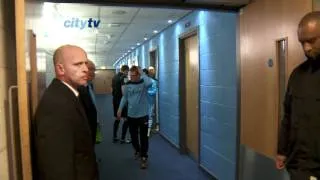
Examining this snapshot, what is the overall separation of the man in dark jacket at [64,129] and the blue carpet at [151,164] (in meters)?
2.84

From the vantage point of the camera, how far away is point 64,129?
1757 mm

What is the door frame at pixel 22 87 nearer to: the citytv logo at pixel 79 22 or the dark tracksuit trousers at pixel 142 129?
the dark tracksuit trousers at pixel 142 129

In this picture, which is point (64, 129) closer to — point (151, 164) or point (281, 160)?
point (281, 160)

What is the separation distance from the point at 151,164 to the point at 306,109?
12.0ft

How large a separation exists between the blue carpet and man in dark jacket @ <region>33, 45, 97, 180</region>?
9.32 ft

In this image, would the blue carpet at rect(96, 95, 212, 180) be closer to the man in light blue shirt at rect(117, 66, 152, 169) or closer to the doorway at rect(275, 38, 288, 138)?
the man in light blue shirt at rect(117, 66, 152, 169)

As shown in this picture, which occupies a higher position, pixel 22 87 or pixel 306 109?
pixel 22 87

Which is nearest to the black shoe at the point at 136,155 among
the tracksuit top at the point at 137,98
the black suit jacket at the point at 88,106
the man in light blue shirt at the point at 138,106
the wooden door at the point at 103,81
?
the man in light blue shirt at the point at 138,106

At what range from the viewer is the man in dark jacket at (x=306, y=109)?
197cm

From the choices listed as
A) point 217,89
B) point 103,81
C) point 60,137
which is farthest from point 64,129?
point 103,81

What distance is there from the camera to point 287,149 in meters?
2.24

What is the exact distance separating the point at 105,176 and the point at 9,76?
9.97 ft

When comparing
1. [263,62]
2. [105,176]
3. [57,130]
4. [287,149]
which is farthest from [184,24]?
[57,130]

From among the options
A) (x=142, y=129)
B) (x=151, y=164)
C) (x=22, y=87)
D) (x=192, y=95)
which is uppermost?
(x=22, y=87)
